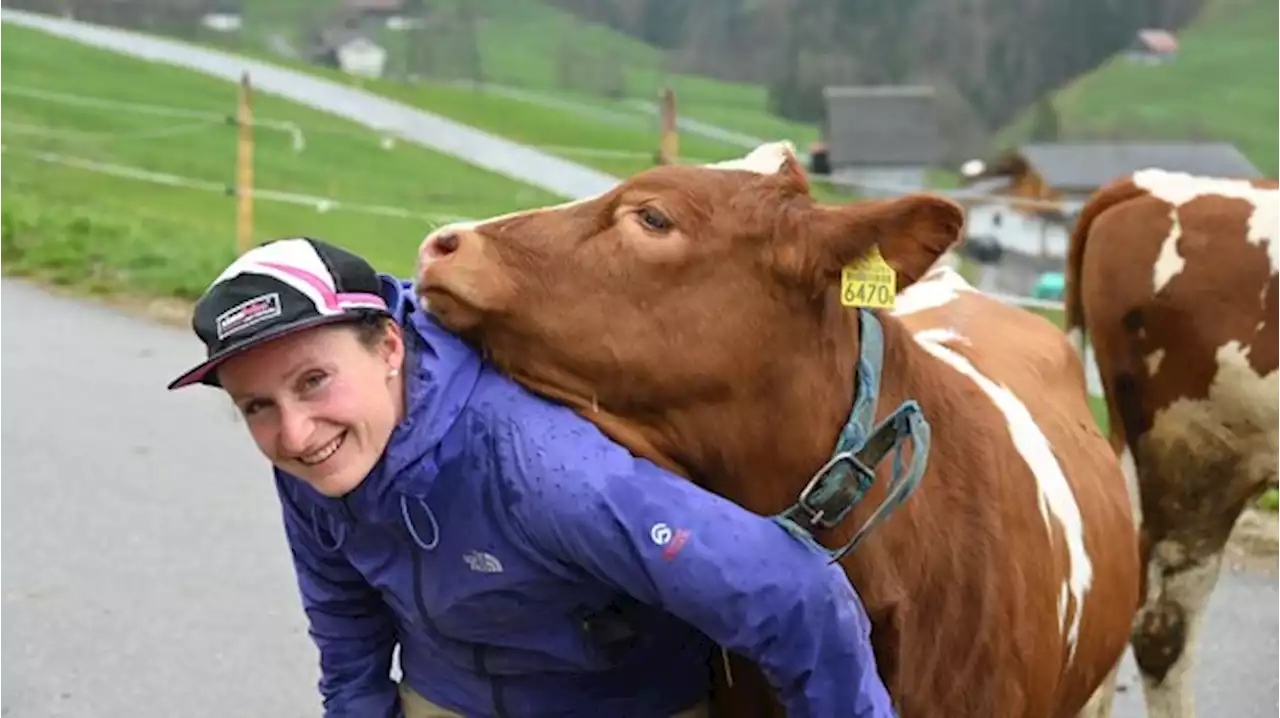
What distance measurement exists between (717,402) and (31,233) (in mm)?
9286

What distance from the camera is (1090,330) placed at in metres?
4.86

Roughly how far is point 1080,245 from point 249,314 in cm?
330

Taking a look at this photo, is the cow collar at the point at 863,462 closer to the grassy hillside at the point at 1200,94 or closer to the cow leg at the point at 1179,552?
the cow leg at the point at 1179,552

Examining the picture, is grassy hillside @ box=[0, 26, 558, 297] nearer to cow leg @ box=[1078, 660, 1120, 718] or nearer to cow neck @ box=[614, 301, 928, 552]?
cow neck @ box=[614, 301, 928, 552]

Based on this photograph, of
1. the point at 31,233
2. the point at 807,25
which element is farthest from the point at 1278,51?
the point at 31,233

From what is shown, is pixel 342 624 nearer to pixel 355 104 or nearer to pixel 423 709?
pixel 423 709

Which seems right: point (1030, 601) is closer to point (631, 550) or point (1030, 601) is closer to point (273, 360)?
point (631, 550)

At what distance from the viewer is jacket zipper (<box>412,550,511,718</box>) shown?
244 centimetres

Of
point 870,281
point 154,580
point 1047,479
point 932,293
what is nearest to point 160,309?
point 154,580

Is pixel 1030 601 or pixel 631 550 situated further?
pixel 1030 601

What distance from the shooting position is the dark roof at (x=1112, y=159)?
38531 mm

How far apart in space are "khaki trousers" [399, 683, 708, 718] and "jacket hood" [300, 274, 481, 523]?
49 cm

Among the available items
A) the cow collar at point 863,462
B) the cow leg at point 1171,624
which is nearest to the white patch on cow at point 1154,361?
the cow leg at point 1171,624

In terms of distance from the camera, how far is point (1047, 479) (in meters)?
3.15
